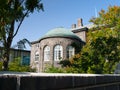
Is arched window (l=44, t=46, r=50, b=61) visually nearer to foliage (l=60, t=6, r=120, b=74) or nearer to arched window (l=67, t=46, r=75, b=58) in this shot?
arched window (l=67, t=46, r=75, b=58)

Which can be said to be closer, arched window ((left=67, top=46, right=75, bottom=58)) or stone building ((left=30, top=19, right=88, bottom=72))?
arched window ((left=67, top=46, right=75, bottom=58))

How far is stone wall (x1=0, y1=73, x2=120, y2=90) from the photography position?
1840 mm

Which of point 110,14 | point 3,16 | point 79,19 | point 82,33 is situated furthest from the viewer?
point 79,19

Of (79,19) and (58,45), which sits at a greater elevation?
(79,19)

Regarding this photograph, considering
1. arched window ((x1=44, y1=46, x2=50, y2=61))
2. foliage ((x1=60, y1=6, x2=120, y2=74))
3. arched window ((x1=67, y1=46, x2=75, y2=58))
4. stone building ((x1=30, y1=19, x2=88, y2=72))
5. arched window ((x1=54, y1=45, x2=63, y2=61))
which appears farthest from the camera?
arched window ((x1=44, y1=46, x2=50, y2=61))

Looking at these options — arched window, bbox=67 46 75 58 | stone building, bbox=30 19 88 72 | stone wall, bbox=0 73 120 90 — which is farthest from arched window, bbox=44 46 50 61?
stone wall, bbox=0 73 120 90

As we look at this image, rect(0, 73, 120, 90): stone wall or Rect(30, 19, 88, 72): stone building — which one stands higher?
Rect(30, 19, 88, 72): stone building

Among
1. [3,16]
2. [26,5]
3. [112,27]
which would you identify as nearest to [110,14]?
[112,27]

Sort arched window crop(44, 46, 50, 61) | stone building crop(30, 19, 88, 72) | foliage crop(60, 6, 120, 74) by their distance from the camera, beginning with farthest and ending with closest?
arched window crop(44, 46, 50, 61), stone building crop(30, 19, 88, 72), foliage crop(60, 6, 120, 74)

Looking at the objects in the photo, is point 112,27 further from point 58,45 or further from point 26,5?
point 26,5

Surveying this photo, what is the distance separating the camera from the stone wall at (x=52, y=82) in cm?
184

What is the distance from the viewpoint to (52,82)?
2.33 metres

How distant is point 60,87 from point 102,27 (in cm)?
3414

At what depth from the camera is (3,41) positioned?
36.1ft
